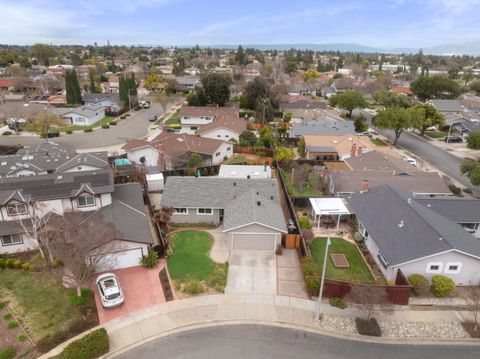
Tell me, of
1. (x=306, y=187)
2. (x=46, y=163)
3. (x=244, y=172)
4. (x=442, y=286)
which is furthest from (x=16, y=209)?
(x=442, y=286)

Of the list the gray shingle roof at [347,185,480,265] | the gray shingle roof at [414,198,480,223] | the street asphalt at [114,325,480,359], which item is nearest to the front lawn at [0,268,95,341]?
the street asphalt at [114,325,480,359]

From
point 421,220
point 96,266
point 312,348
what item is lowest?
point 312,348

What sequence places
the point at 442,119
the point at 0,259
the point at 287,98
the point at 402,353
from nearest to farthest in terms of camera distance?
the point at 402,353 < the point at 0,259 < the point at 442,119 < the point at 287,98

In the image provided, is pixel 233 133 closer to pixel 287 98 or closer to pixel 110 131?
pixel 110 131

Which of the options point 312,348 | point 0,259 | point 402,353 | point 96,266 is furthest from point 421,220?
point 0,259

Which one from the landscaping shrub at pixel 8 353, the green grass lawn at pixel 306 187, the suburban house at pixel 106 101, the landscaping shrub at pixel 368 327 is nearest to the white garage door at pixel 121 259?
the landscaping shrub at pixel 8 353
